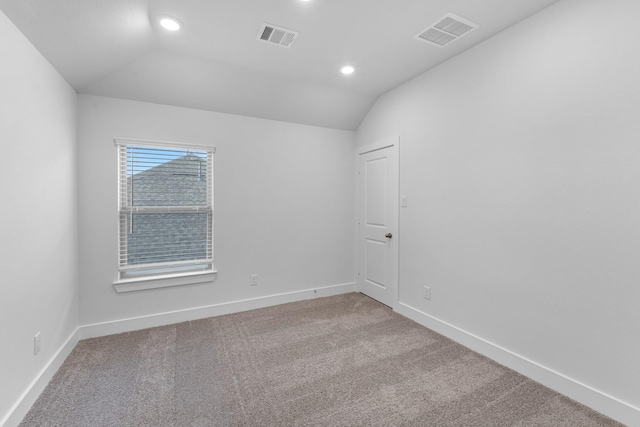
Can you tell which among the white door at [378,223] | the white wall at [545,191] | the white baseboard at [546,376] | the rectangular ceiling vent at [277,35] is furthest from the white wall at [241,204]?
the white baseboard at [546,376]

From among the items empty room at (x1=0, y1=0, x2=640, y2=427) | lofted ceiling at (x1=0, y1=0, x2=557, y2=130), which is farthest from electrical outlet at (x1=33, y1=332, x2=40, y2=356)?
lofted ceiling at (x1=0, y1=0, x2=557, y2=130)

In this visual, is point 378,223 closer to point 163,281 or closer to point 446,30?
point 446,30

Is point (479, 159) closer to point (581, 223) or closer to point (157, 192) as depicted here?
point (581, 223)

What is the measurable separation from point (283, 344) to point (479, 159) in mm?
2453

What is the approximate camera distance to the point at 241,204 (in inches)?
137

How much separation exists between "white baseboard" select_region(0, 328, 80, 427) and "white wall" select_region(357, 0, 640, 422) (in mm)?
3237

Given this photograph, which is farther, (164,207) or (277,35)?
(164,207)

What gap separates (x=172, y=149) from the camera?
10.3 ft

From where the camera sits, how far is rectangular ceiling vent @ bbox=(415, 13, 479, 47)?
219cm

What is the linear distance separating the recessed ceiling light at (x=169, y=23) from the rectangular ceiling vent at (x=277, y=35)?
2.04ft

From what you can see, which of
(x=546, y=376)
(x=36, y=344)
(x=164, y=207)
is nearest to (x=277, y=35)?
(x=164, y=207)

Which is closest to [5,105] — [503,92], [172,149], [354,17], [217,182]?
[172,149]

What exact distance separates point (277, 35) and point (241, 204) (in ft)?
6.08

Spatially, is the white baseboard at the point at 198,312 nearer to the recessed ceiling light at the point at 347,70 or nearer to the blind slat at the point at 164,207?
the blind slat at the point at 164,207
